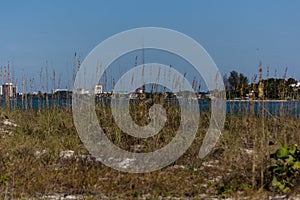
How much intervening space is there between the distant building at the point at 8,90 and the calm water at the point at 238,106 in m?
0.20

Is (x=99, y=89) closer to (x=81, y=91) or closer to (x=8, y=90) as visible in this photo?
(x=81, y=91)

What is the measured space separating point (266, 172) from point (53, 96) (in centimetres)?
→ 748

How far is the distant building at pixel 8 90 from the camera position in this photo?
39.9 ft

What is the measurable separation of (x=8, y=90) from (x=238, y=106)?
20.9 feet

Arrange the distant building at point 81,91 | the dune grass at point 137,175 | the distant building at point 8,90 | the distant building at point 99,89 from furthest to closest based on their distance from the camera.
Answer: the distant building at point 8,90 → the distant building at point 99,89 → the distant building at point 81,91 → the dune grass at point 137,175

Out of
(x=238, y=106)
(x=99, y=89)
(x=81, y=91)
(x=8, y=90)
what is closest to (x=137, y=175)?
(x=238, y=106)

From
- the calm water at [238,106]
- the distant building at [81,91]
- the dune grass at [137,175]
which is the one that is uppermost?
the distant building at [81,91]

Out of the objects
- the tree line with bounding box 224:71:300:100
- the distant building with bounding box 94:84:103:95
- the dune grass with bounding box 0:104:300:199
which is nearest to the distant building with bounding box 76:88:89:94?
the distant building with bounding box 94:84:103:95

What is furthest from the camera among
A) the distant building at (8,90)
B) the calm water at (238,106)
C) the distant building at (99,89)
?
the distant building at (8,90)

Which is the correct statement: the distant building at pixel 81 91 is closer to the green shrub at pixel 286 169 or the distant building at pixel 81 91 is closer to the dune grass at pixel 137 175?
the dune grass at pixel 137 175

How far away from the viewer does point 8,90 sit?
1220 cm

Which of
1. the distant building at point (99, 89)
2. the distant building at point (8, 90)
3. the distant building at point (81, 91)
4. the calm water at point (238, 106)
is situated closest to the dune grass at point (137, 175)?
the calm water at point (238, 106)

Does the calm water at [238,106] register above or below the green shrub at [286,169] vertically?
above

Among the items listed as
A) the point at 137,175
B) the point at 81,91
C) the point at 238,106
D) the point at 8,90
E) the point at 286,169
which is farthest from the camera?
the point at 8,90
